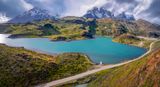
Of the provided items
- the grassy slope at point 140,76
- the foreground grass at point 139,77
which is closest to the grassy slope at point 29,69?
the foreground grass at point 139,77

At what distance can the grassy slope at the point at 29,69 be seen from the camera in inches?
6009

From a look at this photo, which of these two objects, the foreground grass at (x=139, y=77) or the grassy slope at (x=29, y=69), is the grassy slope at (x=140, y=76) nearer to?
the foreground grass at (x=139, y=77)

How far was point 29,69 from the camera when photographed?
16638cm

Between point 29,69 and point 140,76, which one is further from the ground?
point 140,76

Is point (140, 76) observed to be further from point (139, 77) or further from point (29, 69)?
point (29, 69)

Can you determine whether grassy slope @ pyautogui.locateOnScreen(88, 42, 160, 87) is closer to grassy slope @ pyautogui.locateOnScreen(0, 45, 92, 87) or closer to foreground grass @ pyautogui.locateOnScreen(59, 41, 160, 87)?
foreground grass @ pyautogui.locateOnScreen(59, 41, 160, 87)

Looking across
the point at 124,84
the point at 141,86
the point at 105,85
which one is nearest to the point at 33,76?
the point at 105,85

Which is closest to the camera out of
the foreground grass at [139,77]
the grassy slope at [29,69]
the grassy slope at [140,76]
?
the grassy slope at [140,76]

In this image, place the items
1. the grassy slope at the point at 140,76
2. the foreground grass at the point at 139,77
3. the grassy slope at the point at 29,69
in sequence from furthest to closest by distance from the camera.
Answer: the grassy slope at the point at 29,69 < the foreground grass at the point at 139,77 < the grassy slope at the point at 140,76

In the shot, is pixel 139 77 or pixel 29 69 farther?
pixel 29 69

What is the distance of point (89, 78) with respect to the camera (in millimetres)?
158875

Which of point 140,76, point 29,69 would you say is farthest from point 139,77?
point 29,69

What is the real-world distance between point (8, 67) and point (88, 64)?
5716 cm

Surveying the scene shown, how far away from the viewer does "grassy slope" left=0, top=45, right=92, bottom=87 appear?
15264cm
